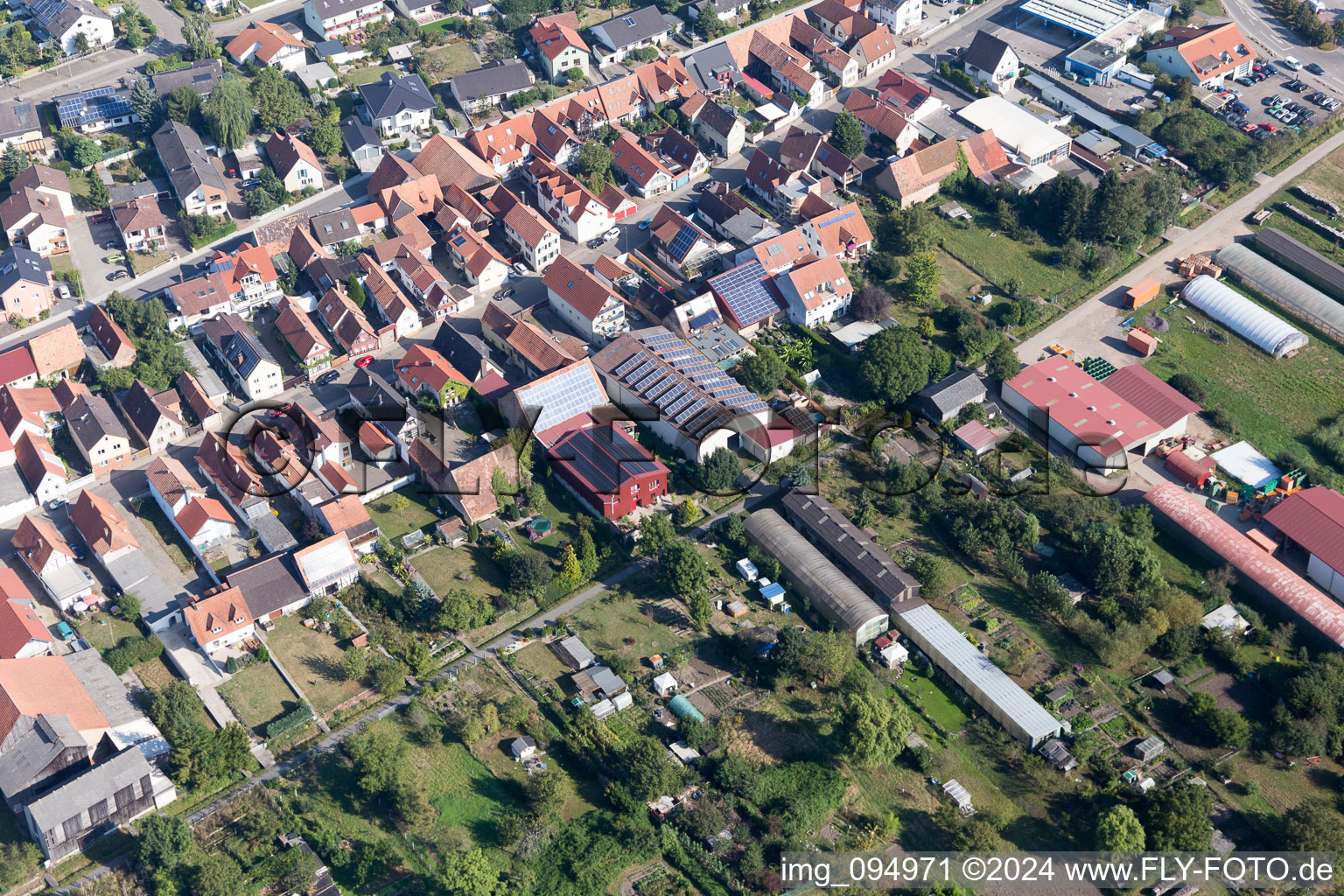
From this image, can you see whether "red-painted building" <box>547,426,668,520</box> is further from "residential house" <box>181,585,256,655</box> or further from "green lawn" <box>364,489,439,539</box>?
"residential house" <box>181,585,256,655</box>

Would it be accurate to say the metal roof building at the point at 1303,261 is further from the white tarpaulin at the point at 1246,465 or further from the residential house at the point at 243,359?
the residential house at the point at 243,359

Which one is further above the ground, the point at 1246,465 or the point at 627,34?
the point at 627,34

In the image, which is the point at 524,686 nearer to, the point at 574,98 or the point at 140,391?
the point at 140,391

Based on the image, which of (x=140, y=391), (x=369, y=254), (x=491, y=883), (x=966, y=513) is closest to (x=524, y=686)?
(x=491, y=883)

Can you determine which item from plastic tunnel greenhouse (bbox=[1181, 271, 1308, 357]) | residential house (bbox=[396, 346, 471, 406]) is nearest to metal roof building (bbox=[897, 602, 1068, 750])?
residential house (bbox=[396, 346, 471, 406])

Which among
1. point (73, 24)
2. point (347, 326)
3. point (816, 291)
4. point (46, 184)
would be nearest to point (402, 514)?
point (347, 326)

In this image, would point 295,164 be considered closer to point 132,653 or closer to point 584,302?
point 584,302
